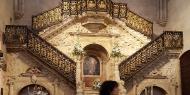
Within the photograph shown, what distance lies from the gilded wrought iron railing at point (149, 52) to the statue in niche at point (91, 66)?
3017 mm

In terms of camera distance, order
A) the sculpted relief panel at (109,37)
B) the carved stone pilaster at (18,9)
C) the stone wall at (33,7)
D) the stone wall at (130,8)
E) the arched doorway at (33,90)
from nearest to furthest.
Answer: the arched doorway at (33,90) → the sculpted relief panel at (109,37) → the carved stone pilaster at (18,9) → the stone wall at (33,7) → the stone wall at (130,8)

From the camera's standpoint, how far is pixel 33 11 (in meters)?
22.3

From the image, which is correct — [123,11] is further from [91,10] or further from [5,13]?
[5,13]

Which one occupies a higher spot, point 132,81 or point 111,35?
point 111,35

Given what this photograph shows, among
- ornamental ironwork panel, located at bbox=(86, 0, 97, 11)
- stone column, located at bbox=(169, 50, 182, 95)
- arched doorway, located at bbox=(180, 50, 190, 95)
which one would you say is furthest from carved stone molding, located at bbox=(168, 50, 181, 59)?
ornamental ironwork panel, located at bbox=(86, 0, 97, 11)

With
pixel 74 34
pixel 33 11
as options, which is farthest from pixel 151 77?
pixel 33 11

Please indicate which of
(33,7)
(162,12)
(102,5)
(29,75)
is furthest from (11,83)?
(162,12)

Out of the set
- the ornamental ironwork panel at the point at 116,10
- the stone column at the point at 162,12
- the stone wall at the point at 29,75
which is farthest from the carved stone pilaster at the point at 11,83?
the stone column at the point at 162,12

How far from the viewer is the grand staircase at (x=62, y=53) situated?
18047mm

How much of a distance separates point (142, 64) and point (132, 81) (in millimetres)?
923

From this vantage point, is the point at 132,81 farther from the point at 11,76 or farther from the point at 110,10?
the point at 11,76

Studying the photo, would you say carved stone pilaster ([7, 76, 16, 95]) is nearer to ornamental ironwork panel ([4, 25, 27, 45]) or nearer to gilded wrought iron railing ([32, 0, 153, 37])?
ornamental ironwork panel ([4, 25, 27, 45])

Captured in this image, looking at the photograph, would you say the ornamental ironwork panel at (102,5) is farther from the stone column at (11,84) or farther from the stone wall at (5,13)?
the stone column at (11,84)

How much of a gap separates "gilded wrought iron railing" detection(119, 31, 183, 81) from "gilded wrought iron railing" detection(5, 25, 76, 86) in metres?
2.38
